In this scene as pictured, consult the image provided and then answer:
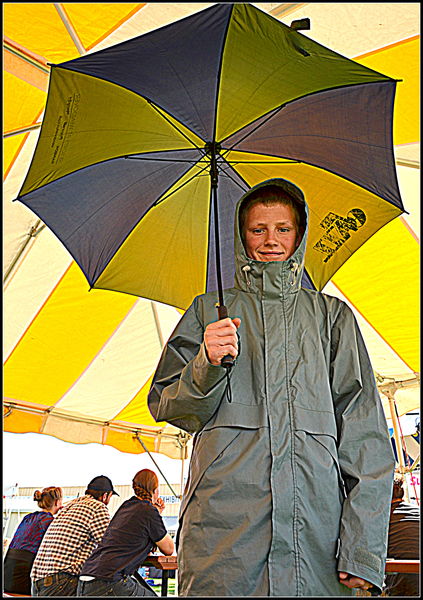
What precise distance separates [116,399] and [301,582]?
525 centimetres

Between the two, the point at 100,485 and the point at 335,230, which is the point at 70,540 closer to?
the point at 100,485

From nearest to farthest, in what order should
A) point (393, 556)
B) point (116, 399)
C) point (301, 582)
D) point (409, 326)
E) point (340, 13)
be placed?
1. point (301, 582)
2. point (340, 13)
3. point (393, 556)
4. point (409, 326)
5. point (116, 399)

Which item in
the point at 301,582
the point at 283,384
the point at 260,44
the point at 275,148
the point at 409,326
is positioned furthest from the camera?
the point at 409,326

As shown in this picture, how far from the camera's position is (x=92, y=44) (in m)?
2.95

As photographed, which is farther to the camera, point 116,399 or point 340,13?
point 116,399

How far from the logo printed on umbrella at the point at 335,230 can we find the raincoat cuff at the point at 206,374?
113 cm

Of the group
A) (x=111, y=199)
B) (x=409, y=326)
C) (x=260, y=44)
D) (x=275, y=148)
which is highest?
(x=260, y=44)

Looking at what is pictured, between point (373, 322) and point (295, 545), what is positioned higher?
point (373, 322)

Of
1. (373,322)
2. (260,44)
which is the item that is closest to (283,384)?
(260,44)

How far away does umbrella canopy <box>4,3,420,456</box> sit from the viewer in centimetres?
282

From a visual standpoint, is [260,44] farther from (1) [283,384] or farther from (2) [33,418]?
(2) [33,418]

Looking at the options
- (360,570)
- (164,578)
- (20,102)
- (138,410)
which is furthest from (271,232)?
(138,410)

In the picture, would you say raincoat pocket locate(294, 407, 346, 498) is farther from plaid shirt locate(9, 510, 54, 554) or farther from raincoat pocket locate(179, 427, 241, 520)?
plaid shirt locate(9, 510, 54, 554)

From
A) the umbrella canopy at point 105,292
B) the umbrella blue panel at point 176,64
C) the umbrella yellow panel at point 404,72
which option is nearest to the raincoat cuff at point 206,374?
the umbrella blue panel at point 176,64
